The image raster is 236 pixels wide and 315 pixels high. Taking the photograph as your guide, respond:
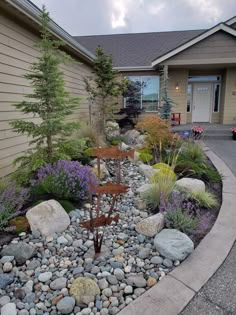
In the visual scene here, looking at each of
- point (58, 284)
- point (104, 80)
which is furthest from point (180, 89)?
point (58, 284)

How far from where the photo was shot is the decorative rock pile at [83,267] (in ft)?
6.75

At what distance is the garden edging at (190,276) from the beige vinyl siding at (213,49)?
28.9 ft

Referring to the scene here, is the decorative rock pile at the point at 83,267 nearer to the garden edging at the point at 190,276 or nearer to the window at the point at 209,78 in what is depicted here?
the garden edging at the point at 190,276

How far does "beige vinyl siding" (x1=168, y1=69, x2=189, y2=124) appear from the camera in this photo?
508 inches

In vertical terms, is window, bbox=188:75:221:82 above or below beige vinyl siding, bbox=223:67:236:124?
above

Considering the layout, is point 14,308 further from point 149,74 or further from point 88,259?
point 149,74

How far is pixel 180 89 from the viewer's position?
13.0 meters

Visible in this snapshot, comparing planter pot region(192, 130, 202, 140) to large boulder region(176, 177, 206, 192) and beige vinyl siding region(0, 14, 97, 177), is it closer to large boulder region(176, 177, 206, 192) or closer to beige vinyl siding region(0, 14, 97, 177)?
large boulder region(176, 177, 206, 192)

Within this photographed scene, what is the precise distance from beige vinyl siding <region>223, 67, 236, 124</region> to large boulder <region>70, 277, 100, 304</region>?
40.7 feet

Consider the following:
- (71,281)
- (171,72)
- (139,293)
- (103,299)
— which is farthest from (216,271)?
(171,72)

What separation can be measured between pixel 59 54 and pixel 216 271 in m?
3.91

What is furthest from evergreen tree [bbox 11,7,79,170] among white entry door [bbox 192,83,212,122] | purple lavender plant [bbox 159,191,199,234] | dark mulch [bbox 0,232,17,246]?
white entry door [bbox 192,83,212,122]

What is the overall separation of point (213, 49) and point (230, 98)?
3.04 meters

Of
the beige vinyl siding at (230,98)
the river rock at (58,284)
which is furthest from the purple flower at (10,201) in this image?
the beige vinyl siding at (230,98)
